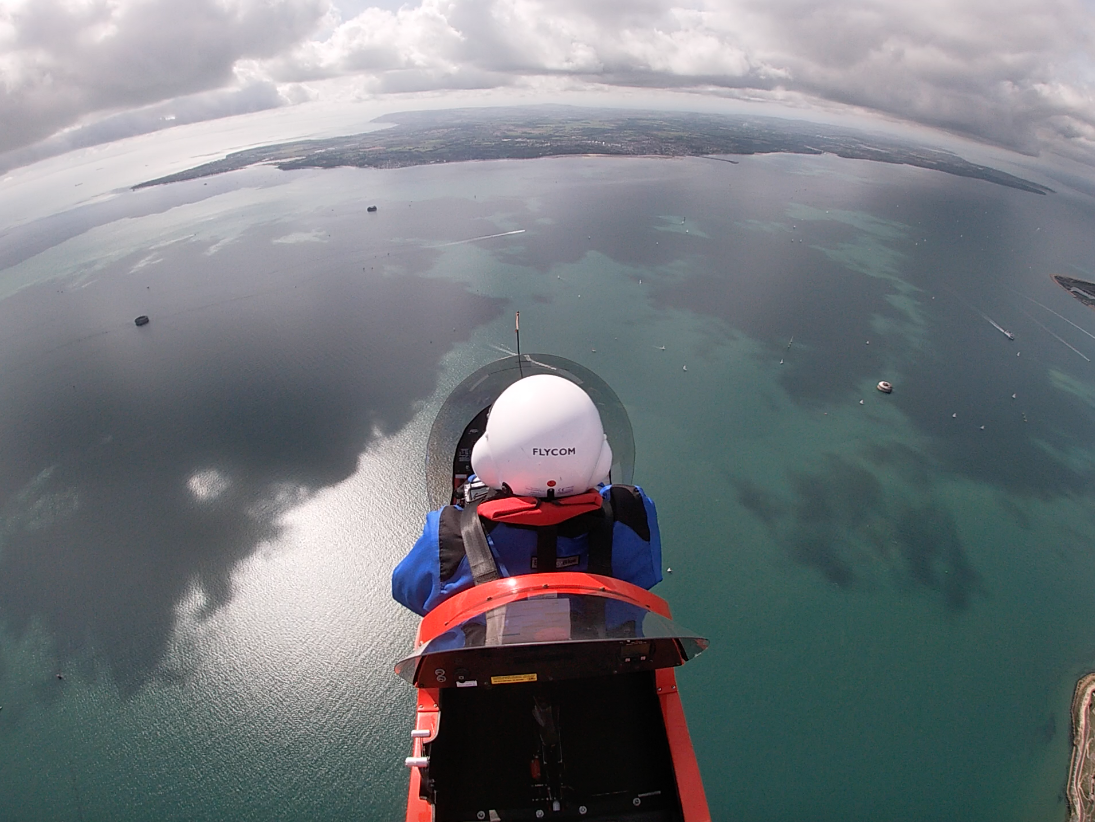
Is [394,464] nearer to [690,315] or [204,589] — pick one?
[204,589]

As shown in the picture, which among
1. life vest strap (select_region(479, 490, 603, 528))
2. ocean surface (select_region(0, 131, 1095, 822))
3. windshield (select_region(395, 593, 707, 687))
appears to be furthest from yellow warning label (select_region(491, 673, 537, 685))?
ocean surface (select_region(0, 131, 1095, 822))

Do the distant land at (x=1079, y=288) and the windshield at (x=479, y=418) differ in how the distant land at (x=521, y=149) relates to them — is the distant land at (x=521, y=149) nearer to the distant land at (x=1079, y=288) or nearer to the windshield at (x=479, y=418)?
the distant land at (x=1079, y=288)

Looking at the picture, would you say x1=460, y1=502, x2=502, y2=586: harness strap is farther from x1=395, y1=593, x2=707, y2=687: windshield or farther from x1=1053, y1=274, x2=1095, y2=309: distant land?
x1=1053, y1=274, x2=1095, y2=309: distant land

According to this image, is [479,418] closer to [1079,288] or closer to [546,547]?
[546,547]

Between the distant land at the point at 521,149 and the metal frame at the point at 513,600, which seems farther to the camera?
the distant land at the point at 521,149

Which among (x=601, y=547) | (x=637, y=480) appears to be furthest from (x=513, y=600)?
(x=637, y=480)

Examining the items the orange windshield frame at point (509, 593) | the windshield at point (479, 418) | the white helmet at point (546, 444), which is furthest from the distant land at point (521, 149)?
the orange windshield frame at point (509, 593)
